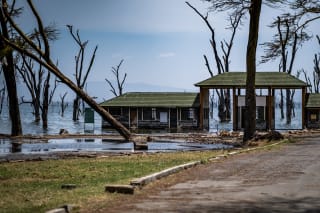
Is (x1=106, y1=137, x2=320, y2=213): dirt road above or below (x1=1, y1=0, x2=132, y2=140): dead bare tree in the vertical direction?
below

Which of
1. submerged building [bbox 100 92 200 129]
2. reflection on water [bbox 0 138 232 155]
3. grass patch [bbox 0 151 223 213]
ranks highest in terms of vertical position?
submerged building [bbox 100 92 200 129]

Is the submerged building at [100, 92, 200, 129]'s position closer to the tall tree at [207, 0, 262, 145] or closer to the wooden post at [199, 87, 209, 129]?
the wooden post at [199, 87, 209, 129]

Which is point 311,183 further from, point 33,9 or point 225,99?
point 225,99

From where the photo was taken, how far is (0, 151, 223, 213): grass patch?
10.8 meters

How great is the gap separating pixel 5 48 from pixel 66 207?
1015 inches

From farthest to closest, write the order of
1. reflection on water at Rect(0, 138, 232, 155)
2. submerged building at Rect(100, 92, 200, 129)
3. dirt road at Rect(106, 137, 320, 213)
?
submerged building at Rect(100, 92, 200, 129), reflection on water at Rect(0, 138, 232, 155), dirt road at Rect(106, 137, 320, 213)

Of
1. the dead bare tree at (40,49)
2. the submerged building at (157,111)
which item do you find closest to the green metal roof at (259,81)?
the submerged building at (157,111)

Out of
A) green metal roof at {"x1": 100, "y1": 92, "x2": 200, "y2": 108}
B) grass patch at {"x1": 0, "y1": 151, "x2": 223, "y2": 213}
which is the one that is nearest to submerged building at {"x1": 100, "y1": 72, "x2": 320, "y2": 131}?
green metal roof at {"x1": 100, "y1": 92, "x2": 200, "y2": 108}

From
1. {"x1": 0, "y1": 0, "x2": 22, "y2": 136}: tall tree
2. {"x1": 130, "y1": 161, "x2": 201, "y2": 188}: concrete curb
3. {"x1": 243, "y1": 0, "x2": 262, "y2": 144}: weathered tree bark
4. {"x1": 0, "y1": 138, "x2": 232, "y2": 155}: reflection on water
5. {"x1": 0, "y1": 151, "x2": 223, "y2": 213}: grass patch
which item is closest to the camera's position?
{"x1": 0, "y1": 151, "x2": 223, "y2": 213}: grass patch

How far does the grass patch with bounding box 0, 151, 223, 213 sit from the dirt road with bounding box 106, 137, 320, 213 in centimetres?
97

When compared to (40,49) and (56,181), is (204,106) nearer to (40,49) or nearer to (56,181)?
(40,49)

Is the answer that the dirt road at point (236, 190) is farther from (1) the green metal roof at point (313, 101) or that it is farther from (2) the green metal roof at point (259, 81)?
(1) the green metal roof at point (313, 101)

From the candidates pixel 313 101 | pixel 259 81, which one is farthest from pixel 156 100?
pixel 313 101

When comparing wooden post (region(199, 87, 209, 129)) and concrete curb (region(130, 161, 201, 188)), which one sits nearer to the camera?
concrete curb (region(130, 161, 201, 188))
